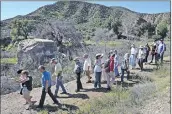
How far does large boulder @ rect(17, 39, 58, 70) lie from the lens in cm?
2163

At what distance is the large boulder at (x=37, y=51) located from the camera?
21.6 meters

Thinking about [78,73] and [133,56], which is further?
[133,56]

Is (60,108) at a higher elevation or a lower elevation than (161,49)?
lower

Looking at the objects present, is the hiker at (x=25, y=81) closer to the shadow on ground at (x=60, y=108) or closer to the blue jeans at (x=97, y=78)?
the shadow on ground at (x=60, y=108)

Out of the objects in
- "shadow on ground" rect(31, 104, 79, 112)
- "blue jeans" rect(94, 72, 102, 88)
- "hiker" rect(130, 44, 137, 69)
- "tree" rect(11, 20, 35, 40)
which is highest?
"tree" rect(11, 20, 35, 40)

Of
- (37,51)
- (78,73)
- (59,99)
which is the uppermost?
(37,51)

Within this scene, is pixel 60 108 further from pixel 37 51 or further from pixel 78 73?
pixel 37 51

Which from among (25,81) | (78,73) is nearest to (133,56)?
(78,73)

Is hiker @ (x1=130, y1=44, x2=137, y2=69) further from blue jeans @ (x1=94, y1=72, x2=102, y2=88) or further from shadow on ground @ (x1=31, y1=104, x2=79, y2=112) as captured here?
shadow on ground @ (x1=31, y1=104, x2=79, y2=112)

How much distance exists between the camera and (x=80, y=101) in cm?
1123

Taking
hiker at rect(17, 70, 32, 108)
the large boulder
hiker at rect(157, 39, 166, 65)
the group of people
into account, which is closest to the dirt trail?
the group of people

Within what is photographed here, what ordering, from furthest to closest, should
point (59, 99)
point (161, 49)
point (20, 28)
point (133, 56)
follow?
point (20, 28) < point (161, 49) < point (133, 56) < point (59, 99)

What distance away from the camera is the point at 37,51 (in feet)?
72.9

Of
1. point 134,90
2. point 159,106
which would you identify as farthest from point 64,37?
point 159,106
